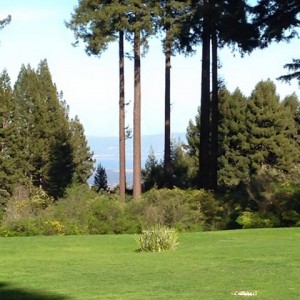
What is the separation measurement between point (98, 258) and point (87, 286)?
13.9ft

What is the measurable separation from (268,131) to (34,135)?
15.9 meters

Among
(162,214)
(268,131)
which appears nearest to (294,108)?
(268,131)

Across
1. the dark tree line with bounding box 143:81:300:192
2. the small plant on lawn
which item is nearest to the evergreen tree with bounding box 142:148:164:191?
the dark tree line with bounding box 143:81:300:192

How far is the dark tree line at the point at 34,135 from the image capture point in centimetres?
4944

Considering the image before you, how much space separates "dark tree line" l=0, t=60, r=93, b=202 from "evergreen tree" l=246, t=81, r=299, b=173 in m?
12.3

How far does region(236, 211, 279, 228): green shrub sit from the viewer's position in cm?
2363

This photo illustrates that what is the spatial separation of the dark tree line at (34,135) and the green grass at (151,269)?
99.2 feet

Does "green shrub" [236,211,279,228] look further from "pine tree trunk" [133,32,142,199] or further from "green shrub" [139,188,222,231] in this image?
"pine tree trunk" [133,32,142,199]

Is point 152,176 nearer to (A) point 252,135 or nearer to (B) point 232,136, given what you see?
(B) point 232,136

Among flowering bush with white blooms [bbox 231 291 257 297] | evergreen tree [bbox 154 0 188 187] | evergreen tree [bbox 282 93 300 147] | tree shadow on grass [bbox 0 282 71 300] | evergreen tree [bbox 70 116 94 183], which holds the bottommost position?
tree shadow on grass [bbox 0 282 71 300]

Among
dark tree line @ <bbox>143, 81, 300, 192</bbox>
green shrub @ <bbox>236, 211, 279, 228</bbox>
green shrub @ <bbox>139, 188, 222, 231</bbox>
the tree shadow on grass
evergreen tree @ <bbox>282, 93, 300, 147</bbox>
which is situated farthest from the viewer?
evergreen tree @ <bbox>282, 93, 300, 147</bbox>

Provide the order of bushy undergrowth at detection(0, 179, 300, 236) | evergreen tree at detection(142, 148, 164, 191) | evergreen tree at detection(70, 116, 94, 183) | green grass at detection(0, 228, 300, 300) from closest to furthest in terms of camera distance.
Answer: green grass at detection(0, 228, 300, 300)
bushy undergrowth at detection(0, 179, 300, 236)
evergreen tree at detection(142, 148, 164, 191)
evergreen tree at detection(70, 116, 94, 183)

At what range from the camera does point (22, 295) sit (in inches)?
415

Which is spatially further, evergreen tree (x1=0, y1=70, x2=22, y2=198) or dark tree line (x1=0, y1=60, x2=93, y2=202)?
dark tree line (x1=0, y1=60, x2=93, y2=202)
